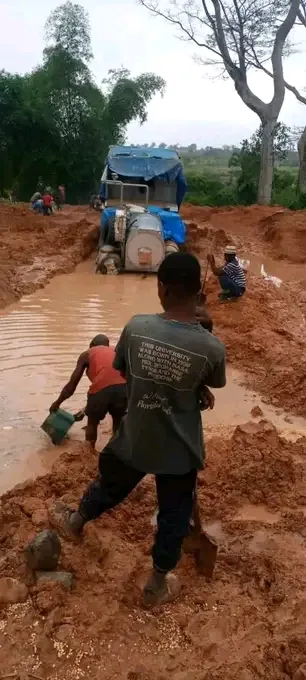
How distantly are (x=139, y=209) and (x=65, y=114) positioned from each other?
1391 cm

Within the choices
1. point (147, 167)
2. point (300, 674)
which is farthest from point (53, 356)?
point (147, 167)

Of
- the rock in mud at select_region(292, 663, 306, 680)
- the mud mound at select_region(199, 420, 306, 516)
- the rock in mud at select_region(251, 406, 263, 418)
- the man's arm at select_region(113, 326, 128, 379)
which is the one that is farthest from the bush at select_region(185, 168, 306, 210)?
the rock in mud at select_region(292, 663, 306, 680)

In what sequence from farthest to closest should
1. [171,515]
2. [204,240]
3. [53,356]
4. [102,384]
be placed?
[204,240], [53,356], [102,384], [171,515]

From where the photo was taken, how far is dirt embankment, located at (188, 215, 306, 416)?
6.55 m

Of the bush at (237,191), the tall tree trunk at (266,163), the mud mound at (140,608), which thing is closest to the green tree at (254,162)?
the bush at (237,191)

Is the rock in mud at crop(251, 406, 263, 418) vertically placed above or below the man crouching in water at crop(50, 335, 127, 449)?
below

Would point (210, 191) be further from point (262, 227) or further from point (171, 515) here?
point (171, 515)

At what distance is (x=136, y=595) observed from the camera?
3014 mm

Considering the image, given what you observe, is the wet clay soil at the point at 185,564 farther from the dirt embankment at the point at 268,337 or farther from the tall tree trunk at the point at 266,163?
the tall tree trunk at the point at 266,163

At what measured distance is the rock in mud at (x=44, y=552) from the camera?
2.98 metres

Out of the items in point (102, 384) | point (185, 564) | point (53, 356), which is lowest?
point (53, 356)

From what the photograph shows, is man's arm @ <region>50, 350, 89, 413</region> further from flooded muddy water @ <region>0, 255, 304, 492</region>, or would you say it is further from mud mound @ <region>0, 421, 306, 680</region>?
flooded muddy water @ <region>0, 255, 304, 492</region>

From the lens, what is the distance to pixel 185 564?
3.27 m

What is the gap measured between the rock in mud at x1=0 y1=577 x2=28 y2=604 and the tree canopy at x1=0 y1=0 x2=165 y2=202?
23825 mm
